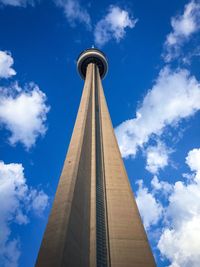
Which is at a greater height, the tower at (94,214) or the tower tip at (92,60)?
the tower tip at (92,60)

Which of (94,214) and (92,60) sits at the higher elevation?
(92,60)

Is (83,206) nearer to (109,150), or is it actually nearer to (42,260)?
(42,260)

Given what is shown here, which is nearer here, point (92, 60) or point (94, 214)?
point (94, 214)

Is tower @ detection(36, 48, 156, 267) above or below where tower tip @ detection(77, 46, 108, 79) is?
below

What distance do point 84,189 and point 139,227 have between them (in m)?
4.17

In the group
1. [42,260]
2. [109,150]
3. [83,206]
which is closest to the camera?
[42,260]

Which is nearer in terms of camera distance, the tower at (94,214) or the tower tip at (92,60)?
the tower at (94,214)

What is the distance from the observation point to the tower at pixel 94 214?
500 inches

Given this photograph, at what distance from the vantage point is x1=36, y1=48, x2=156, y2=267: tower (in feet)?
41.7

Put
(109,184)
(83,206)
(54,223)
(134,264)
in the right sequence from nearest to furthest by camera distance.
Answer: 1. (54,223)
2. (134,264)
3. (83,206)
4. (109,184)

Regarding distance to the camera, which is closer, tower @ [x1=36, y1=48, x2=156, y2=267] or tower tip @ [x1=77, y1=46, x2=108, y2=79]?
tower @ [x1=36, y1=48, x2=156, y2=267]

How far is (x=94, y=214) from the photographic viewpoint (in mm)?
18938

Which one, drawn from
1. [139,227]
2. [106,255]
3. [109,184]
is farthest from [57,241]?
[109,184]

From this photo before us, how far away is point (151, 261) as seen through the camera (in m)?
16.8
